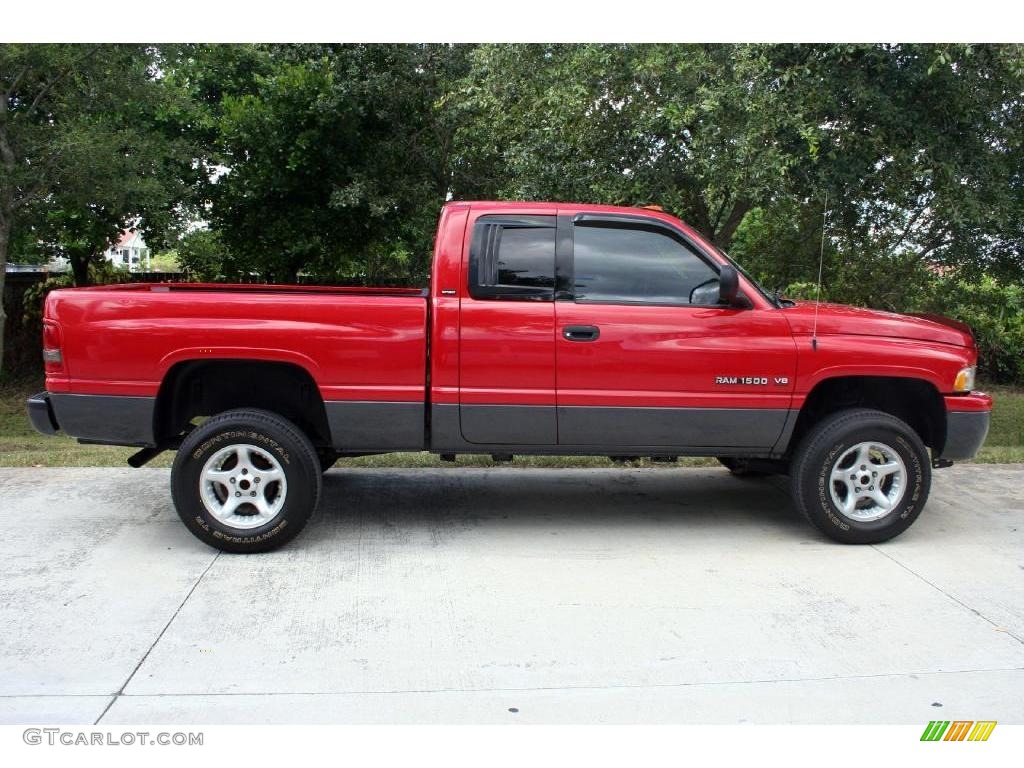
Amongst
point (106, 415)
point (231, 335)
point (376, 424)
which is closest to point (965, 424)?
point (376, 424)

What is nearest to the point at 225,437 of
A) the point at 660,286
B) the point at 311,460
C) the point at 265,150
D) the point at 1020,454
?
the point at 311,460

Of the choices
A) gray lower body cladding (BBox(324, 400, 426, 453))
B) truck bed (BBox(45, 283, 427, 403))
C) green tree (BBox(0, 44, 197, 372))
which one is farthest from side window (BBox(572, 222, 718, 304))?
green tree (BBox(0, 44, 197, 372))

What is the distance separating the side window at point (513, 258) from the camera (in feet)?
18.7

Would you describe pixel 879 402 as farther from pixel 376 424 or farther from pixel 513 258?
pixel 376 424

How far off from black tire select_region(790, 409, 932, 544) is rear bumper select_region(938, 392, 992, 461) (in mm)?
196

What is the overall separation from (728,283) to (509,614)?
2.30 meters

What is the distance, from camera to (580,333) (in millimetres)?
5613

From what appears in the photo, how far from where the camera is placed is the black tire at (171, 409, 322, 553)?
18.1ft

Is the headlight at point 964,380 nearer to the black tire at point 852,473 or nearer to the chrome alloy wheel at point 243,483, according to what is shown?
the black tire at point 852,473

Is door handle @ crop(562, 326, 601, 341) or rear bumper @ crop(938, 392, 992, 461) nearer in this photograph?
door handle @ crop(562, 326, 601, 341)

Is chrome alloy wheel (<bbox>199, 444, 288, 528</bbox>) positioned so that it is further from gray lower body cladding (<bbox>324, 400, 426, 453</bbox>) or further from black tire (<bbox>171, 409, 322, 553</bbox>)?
gray lower body cladding (<bbox>324, 400, 426, 453</bbox>)

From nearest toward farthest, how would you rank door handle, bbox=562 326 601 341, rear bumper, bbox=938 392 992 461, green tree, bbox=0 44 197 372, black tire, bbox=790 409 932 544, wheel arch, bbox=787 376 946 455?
1. door handle, bbox=562 326 601 341
2. black tire, bbox=790 409 932 544
3. rear bumper, bbox=938 392 992 461
4. wheel arch, bbox=787 376 946 455
5. green tree, bbox=0 44 197 372

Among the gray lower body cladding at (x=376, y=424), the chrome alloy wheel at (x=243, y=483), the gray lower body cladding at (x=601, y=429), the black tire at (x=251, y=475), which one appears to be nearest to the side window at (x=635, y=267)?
the gray lower body cladding at (x=601, y=429)

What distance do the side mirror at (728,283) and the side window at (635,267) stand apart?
0.12 metres
